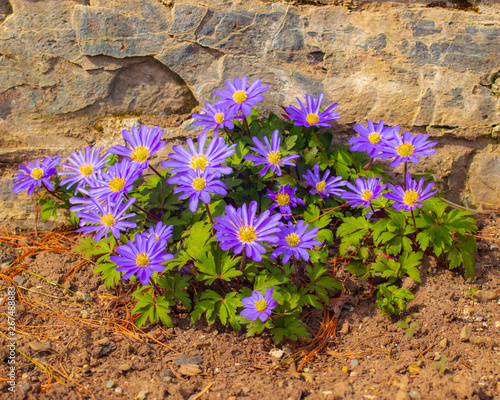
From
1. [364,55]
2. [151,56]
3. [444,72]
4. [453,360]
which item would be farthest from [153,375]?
[444,72]

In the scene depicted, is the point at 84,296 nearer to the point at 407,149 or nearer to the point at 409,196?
the point at 409,196

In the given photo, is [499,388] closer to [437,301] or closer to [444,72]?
[437,301]

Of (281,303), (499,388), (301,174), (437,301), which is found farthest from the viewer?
(301,174)

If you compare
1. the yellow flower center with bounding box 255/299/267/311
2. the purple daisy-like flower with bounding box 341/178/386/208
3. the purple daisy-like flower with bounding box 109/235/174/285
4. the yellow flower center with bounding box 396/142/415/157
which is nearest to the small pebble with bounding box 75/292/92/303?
the purple daisy-like flower with bounding box 109/235/174/285

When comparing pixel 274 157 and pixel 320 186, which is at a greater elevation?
pixel 274 157

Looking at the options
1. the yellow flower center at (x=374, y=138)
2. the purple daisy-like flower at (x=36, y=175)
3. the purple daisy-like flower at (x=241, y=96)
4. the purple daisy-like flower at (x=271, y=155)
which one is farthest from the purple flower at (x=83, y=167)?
the yellow flower center at (x=374, y=138)

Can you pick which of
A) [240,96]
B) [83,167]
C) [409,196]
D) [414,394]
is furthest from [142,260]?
[409,196]
